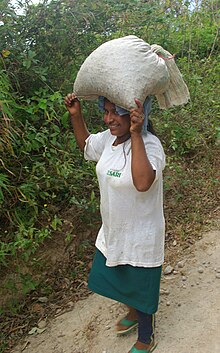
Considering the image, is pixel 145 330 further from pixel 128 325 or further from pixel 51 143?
pixel 51 143

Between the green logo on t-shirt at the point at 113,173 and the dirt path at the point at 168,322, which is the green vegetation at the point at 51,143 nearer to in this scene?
the dirt path at the point at 168,322

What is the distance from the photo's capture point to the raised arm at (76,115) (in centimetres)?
218

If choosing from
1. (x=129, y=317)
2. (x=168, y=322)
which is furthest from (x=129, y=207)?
(x=168, y=322)

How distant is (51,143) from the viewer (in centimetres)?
293

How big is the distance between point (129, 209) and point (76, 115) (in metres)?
0.57

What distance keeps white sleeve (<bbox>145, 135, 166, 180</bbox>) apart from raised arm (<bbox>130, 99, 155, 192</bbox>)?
0.18ft

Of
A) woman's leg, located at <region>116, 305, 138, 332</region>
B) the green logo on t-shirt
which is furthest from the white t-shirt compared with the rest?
woman's leg, located at <region>116, 305, 138, 332</region>

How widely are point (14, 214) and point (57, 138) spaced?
0.66 metres

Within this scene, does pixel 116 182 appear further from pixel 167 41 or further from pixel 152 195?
pixel 167 41

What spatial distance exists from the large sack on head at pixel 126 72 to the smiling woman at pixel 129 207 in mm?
64

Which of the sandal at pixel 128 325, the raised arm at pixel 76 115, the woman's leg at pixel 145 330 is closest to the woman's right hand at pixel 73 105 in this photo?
the raised arm at pixel 76 115

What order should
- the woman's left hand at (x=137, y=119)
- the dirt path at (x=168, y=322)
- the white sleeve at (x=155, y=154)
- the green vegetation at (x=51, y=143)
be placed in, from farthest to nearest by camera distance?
Answer: the green vegetation at (x=51, y=143) < the dirt path at (x=168, y=322) < the white sleeve at (x=155, y=154) < the woman's left hand at (x=137, y=119)

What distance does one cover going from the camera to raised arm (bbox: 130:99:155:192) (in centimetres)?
178

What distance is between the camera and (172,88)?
2.08 metres
